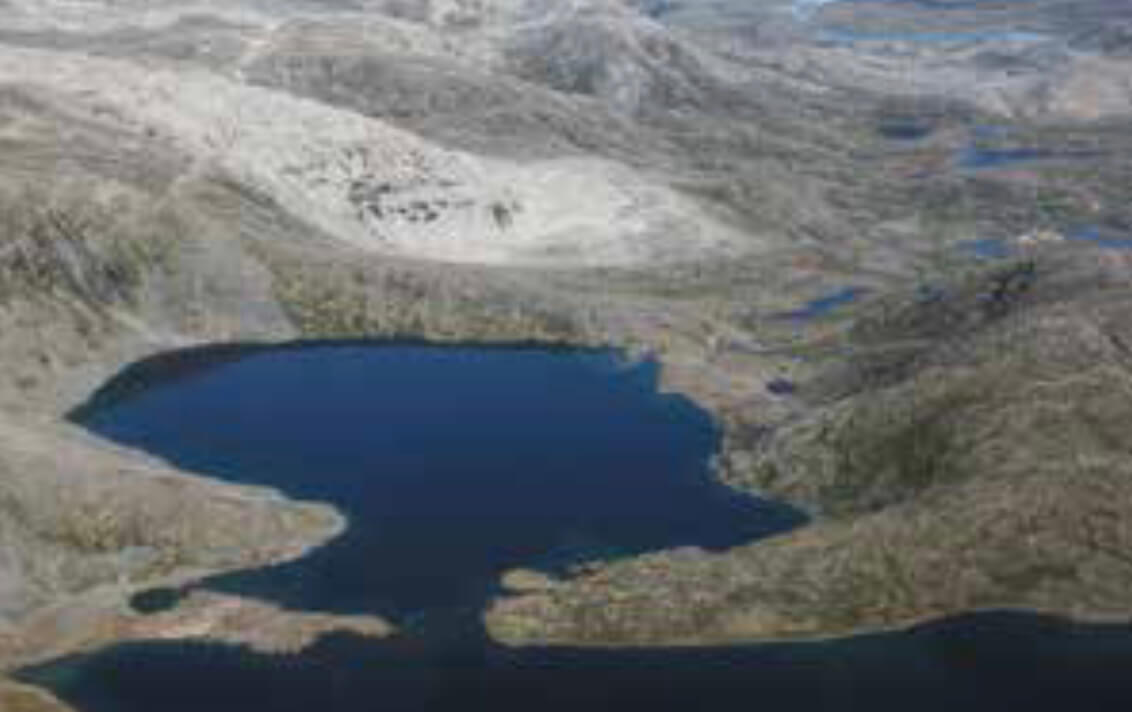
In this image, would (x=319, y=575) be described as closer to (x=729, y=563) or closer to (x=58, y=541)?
(x=58, y=541)

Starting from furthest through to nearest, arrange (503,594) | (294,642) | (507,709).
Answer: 1. (503,594)
2. (294,642)
3. (507,709)

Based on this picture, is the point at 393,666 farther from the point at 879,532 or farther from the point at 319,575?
the point at 879,532

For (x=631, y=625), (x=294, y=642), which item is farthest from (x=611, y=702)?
(x=294, y=642)

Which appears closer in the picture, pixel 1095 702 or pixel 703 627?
pixel 1095 702

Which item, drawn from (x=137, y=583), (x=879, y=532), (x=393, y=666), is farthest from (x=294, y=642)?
(x=879, y=532)

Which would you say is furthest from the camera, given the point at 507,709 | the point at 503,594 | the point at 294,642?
the point at 503,594

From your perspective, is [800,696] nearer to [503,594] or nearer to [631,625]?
[631,625]

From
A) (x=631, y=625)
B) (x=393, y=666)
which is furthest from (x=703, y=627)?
(x=393, y=666)

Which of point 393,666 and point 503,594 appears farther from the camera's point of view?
point 503,594
